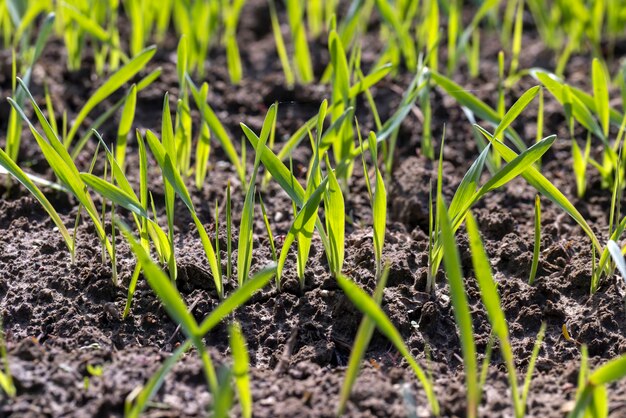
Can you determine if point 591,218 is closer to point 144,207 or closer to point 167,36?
point 144,207

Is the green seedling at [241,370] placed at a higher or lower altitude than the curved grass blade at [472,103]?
lower

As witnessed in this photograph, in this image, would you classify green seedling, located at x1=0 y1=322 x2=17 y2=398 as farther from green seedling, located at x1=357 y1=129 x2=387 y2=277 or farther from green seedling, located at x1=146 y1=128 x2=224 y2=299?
green seedling, located at x1=357 y1=129 x2=387 y2=277

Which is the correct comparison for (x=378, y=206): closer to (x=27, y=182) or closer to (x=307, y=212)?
(x=307, y=212)

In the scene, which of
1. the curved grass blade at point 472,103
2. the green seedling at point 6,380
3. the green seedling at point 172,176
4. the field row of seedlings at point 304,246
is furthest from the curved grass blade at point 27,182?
the curved grass blade at point 472,103

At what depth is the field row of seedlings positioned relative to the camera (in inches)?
57.0

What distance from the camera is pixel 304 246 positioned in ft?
5.90

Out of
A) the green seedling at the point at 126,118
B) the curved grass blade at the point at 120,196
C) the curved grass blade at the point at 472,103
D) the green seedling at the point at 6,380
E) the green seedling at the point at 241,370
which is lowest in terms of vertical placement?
the green seedling at the point at 6,380

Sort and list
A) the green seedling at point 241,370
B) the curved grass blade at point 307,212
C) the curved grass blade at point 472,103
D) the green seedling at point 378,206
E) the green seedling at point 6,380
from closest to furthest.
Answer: the green seedling at point 241,370, the green seedling at point 6,380, the curved grass blade at point 307,212, the green seedling at point 378,206, the curved grass blade at point 472,103

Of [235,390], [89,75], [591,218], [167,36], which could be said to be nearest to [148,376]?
[235,390]

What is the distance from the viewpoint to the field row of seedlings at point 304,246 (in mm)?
1447

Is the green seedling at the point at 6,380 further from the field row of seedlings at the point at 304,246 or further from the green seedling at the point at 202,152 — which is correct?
the green seedling at the point at 202,152

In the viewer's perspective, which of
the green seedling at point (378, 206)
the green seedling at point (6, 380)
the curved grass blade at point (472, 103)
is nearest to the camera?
the green seedling at point (6, 380)

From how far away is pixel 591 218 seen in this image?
2.26m

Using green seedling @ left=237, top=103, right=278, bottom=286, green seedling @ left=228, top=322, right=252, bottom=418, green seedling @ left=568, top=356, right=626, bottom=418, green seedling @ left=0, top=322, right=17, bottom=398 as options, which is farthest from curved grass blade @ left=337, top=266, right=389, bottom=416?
green seedling @ left=0, top=322, right=17, bottom=398
